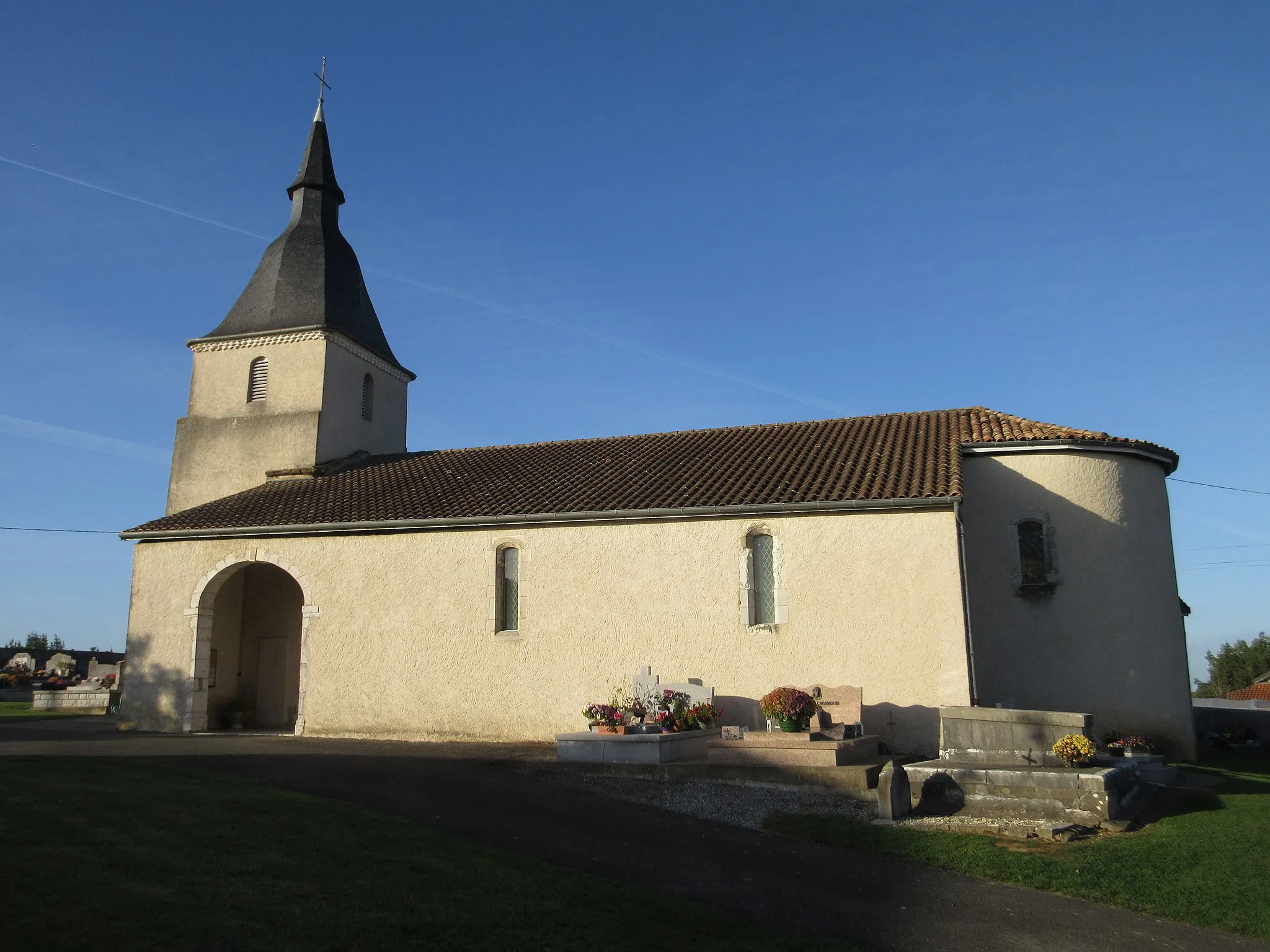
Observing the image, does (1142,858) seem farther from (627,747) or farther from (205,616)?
(205,616)

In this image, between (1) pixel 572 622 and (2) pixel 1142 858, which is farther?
(1) pixel 572 622

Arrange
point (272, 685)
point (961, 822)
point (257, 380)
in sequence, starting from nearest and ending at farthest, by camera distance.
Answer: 1. point (961, 822)
2. point (272, 685)
3. point (257, 380)

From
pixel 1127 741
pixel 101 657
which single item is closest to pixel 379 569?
pixel 1127 741

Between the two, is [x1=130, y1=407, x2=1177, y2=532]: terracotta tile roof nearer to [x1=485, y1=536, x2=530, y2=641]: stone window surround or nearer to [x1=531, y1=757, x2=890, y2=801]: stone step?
[x1=485, y1=536, x2=530, y2=641]: stone window surround

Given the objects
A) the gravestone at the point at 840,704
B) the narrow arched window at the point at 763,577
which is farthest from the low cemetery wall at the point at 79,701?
the gravestone at the point at 840,704

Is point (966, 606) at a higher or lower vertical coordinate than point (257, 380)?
lower

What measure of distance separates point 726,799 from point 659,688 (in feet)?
13.3

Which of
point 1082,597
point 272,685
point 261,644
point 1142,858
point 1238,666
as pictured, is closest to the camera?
point 1142,858

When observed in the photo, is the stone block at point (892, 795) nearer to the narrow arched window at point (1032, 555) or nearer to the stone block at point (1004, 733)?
the stone block at point (1004, 733)

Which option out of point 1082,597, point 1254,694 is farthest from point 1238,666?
point 1082,597

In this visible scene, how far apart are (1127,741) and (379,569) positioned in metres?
13.7

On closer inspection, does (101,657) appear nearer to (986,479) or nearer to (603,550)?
(603,550)

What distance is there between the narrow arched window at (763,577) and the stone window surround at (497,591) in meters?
4.24

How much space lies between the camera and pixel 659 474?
19672 millimetres
